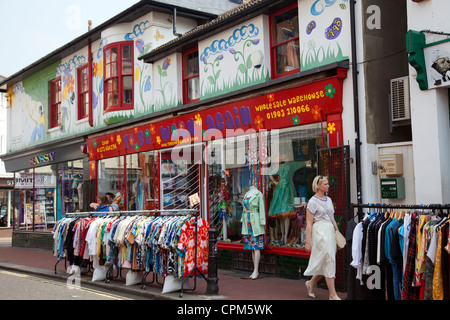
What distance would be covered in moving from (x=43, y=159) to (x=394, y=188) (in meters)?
15.7

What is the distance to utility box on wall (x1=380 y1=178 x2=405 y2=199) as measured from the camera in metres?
8.96

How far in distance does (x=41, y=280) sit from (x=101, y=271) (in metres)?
1.67

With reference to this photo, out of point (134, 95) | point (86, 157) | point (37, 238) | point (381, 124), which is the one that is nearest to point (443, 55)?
point (381, 124)

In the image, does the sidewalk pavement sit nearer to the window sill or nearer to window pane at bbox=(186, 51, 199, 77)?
window pane at bbox=(186, 51, 199, 77)

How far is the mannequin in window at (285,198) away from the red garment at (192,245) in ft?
7.66

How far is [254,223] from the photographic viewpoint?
1110 cm

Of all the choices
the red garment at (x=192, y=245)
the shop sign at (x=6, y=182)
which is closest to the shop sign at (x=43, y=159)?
the red garment at (x=192, y=245)

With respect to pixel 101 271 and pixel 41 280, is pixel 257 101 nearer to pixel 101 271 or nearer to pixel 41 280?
pixel 101 271

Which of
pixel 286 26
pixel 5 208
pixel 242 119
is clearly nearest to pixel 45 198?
pixel 242 119

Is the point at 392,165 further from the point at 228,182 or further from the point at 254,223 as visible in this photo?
the point at 228,182

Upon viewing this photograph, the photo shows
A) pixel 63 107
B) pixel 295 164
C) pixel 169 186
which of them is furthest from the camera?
pixel 63 107

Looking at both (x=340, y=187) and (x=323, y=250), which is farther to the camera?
(x=340, y=187)

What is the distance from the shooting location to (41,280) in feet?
38.9

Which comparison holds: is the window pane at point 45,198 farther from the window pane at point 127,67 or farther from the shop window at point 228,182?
the shop window at point 228,182
